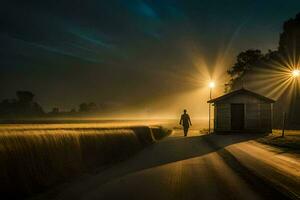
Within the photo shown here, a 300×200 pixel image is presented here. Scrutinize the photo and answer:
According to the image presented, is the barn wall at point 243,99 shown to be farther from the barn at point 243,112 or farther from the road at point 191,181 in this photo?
the road at point 191,181

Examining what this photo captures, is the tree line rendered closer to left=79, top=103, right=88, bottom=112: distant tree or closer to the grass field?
the grass field

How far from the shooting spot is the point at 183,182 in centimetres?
975

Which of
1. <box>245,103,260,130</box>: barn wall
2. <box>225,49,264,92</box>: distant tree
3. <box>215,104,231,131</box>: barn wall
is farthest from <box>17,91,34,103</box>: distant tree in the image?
<box>245,103,260,130</box>: barn wall

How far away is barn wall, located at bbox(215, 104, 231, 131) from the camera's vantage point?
3819 cm

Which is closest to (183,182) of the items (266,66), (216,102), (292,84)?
(216,102)

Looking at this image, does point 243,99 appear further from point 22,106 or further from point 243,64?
point 22,106

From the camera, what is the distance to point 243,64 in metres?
84.4

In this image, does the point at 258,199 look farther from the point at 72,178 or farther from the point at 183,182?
the point at 72,178

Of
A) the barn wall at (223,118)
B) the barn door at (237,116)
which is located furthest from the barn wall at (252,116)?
the barn wall at (223,118)

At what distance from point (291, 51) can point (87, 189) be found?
214ft

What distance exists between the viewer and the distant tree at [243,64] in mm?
81250

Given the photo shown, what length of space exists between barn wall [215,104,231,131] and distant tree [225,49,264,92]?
43125 mm

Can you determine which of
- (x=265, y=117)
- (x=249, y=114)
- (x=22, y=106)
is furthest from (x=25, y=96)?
(x=265, y=117)

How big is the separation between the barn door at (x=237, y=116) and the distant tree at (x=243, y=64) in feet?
141
